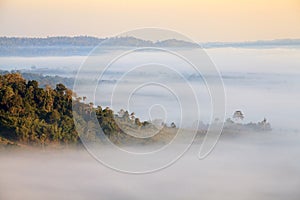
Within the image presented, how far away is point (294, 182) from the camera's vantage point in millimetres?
3199

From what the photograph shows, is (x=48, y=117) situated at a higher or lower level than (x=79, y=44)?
lower

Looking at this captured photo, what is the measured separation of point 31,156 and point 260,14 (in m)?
1.57

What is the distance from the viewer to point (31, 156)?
3158 millimetres

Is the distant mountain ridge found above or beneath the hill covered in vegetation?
above

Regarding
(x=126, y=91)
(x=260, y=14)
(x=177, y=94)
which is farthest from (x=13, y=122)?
(x=260, y=14)

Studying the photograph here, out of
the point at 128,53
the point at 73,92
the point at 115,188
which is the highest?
the point at 128,53

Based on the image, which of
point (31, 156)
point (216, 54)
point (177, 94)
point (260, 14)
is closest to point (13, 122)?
point (31, 156)

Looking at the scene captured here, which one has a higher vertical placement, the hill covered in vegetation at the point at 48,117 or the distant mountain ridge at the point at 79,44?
the distant mountain ridge at the point at 79,44

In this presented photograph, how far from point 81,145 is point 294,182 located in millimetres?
1266

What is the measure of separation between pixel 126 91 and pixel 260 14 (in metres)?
0.91

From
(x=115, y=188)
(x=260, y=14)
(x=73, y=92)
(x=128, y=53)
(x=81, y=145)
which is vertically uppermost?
(x=260, y=14)

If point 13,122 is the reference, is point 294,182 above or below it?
below

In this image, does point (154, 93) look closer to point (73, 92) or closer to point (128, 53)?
point (128, 53)

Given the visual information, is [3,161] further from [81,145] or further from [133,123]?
[133,123]
